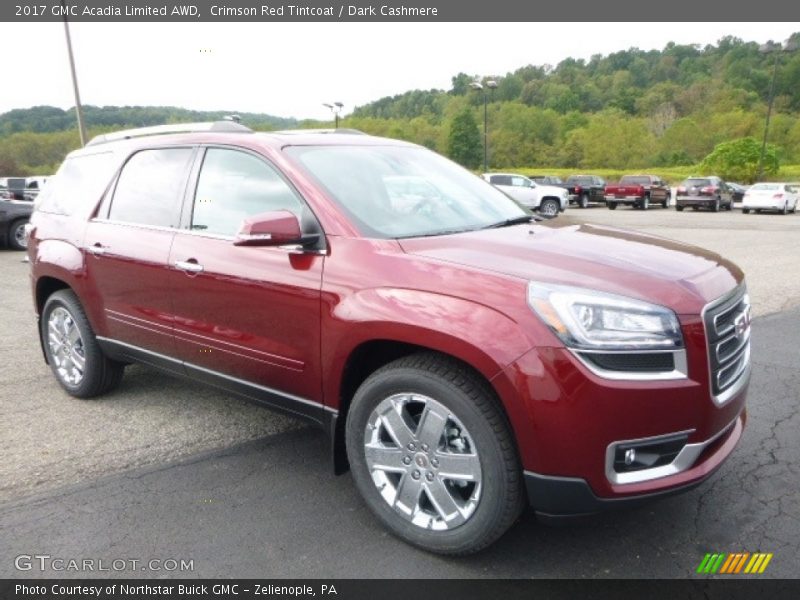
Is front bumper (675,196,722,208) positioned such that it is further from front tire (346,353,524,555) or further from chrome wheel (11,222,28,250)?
front tire (346,353,524,555)

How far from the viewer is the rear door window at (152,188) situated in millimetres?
3859

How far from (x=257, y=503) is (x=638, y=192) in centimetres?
3044

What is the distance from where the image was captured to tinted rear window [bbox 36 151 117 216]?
176 inches

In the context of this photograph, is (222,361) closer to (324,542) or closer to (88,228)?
(324,542)

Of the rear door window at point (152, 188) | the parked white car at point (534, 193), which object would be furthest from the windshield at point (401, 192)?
the parked white car at point (534, 193)

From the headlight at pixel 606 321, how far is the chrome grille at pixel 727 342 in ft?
0.69

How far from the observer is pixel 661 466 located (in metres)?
2.52

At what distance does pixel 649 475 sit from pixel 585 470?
28cm

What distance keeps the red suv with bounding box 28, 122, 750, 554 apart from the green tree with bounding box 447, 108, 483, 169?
84.9m

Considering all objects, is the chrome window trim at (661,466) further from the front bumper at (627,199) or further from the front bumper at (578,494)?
the front bumper at (627,199)

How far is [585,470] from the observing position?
2426 mm

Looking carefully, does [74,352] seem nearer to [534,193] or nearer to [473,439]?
[473,439]

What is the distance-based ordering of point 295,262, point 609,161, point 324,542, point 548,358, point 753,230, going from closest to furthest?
point 548,358 < point 324,542 < point 295,262 < point 753,230 < point 609,161

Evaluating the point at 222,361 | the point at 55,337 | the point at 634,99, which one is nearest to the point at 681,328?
the point at 222,361
